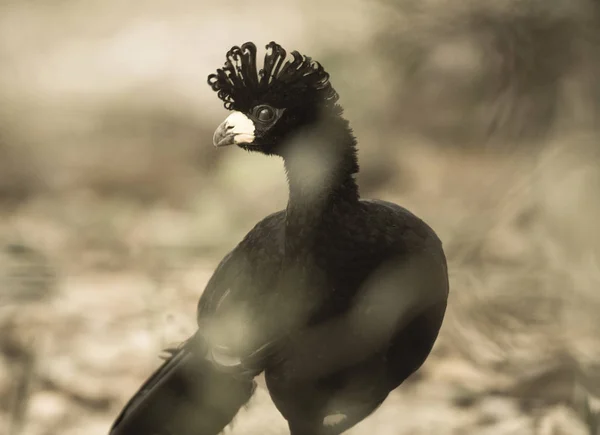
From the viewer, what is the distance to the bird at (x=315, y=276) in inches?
36.1

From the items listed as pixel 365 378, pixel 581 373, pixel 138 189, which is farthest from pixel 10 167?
pixel 581 373

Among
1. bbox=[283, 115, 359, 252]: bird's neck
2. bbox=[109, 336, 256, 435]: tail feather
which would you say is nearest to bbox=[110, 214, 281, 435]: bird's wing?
bbox=[109, 336, 256, 435]: tail feather

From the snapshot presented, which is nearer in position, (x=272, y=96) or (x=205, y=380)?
(x=272, y=96)

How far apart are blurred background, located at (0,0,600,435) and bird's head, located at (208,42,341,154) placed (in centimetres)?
21

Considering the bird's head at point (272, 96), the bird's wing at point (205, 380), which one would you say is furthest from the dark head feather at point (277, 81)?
the bird's wing at point (205, 380)

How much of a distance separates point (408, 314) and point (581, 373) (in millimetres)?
364

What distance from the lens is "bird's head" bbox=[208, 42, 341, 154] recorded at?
0.90 meters

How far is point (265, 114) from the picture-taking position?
912mm

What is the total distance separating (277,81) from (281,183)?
248mm

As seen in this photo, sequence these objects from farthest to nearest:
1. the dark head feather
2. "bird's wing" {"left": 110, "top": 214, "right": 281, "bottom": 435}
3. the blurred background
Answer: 1. the blurred background
2. "bird's wing" {"left": 110, "top": 214, "right": 281, "bottom": 435}
3. the dark head feather

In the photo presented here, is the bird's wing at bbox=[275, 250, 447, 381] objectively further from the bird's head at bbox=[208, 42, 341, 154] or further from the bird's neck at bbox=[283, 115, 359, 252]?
the bird's head at bbox=[208, 42, 341, 154]

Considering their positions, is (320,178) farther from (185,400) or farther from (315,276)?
(185,400)

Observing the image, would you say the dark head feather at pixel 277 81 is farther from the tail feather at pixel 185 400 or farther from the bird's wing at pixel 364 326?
the tail feather at pixel 185 400

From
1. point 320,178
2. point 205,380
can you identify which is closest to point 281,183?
point 320,178
